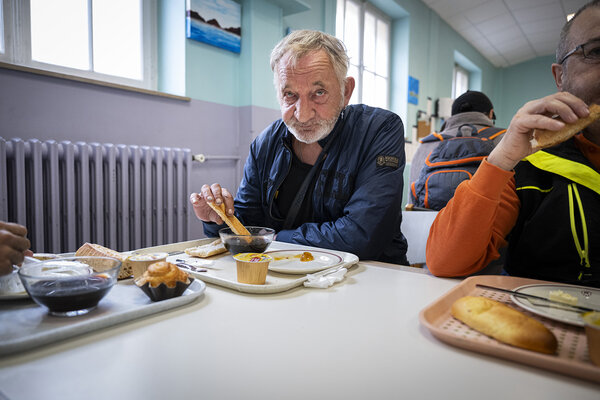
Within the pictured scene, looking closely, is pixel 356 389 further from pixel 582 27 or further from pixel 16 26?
pixel 16 26

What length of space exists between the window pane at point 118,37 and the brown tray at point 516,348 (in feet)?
8.92

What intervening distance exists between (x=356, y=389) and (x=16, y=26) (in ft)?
8.86

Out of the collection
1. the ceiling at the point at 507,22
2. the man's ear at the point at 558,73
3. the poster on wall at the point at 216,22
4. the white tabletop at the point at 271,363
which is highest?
the ceiling at the point at 507,22

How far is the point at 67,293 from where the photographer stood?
0.59m

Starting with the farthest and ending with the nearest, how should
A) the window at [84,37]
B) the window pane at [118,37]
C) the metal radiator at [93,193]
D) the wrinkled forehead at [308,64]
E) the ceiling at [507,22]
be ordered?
the ceiling at [507,22] → the window pane at [118,37] → the window at [84,37] → the metal radiator at [93,193] → the wrinkled forehead at [308,64]

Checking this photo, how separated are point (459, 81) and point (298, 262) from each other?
28.0 ft

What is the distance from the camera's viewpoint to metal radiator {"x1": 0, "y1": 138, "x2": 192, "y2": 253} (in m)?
1.99

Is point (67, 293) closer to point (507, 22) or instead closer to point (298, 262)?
point (298, 262)

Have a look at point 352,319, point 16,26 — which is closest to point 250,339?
point 352,319

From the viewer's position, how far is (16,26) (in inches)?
84.4

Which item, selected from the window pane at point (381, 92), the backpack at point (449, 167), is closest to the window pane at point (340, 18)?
the window pane at point (381, 92)

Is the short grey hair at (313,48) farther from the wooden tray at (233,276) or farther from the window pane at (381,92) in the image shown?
the window pane at (381,92)

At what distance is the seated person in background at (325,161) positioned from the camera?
1.34m

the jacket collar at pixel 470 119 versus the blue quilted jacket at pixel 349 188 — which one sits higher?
the jacket collar at pixel 470 119
